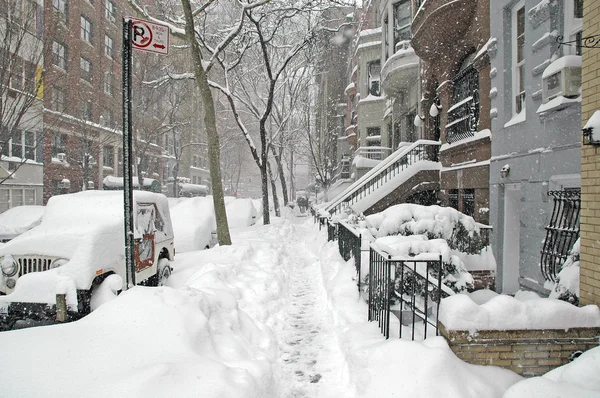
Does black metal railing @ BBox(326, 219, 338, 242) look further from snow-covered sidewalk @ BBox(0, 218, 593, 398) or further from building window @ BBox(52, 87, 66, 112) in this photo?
building window @ BBox(52, 87, 66, 112)

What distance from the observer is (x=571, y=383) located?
301cm

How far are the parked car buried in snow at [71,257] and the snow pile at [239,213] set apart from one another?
10431 millimetres

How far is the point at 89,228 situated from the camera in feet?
19.6

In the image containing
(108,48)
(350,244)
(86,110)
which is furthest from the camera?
(108,48)

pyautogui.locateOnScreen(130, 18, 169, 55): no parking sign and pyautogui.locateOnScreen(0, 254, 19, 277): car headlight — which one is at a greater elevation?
pyautogui.locateOnScreen(130, 18, 169, 55): no parking sign

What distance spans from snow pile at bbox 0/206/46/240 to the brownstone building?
1202cm

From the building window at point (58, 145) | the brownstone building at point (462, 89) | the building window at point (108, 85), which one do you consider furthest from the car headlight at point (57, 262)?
the building window at point (108, 85)

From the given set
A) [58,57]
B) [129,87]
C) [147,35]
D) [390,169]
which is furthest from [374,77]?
[129,87]

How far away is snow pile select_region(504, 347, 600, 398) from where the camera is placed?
9.19 ft

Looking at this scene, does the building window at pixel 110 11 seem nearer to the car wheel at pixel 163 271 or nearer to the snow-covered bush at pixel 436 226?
the car wheel at pixel 163 271

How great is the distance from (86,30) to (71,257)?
2823cm

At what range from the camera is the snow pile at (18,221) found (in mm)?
10172

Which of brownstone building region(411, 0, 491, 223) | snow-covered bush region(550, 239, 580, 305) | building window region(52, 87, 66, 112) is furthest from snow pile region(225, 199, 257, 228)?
snow-covered bush region(550, 239, 580, 305)

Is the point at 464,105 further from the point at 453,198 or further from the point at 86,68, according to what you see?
the point at 86,68
